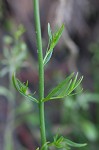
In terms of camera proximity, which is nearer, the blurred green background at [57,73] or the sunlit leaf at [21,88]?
the sunlit leaf at [21,88]

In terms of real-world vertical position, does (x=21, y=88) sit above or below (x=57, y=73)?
below

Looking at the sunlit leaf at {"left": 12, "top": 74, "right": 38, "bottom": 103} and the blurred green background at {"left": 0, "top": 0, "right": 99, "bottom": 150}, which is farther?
the blurred green background at {"left": 0, "top": 0, "right": 99, "bottom": 150}

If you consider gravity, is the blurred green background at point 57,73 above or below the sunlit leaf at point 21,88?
above

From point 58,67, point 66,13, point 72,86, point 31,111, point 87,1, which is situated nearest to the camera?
point 72,86

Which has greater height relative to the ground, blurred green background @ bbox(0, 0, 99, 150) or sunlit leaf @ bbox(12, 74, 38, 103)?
blurred green background @ bbox(0, 0, 99, 150)

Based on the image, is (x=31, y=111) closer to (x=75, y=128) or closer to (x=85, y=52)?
→ (x=75, y=128)

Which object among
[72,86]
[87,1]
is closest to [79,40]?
[87,1]

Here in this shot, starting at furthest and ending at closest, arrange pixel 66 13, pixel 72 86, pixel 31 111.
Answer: pixel 31 111 < pixel 66 13 < pixel 72 86

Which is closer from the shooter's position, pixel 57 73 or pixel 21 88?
pixel 21 88
